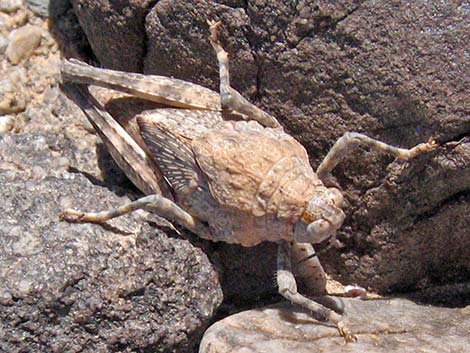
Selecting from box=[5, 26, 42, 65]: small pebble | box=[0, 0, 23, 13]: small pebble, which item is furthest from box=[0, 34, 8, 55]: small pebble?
box=[0, 0, 23, 13]: small pebble

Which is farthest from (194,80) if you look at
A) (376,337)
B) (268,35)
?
(376,337)

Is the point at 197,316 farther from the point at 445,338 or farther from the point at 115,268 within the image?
the point at 445,338

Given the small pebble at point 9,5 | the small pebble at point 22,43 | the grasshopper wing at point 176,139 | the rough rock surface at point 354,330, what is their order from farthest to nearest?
the small pebble at point 9,5 → the small pebble at point 22,43 → the grasshopper wing at point 176,139 → the rough rock surface at point 354,330

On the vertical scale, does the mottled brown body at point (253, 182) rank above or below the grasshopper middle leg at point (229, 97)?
below

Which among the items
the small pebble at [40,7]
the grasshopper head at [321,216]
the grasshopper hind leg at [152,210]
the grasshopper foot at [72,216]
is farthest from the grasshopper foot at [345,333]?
the small pebble at [40,7]

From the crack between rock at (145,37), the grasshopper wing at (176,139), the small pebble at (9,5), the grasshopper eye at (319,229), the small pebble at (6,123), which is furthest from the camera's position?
the small pebble at (9,5)

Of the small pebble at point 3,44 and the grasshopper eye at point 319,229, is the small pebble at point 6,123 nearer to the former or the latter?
the small pebble at point 3,44

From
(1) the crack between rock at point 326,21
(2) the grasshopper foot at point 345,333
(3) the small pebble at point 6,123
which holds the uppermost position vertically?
(1) the crack between rock at point 326,21
